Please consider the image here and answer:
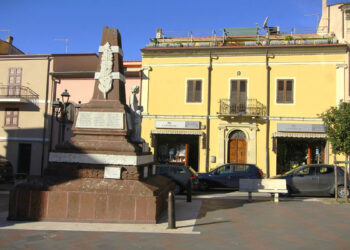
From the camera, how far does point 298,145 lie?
19.9 metres

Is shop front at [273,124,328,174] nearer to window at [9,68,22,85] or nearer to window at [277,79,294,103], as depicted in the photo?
window at [277,79,294,103]

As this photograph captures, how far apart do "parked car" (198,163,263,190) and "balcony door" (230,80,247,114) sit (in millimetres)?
5249

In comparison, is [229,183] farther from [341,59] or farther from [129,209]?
[341,59]

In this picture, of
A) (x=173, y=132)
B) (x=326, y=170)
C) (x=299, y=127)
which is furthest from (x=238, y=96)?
(x=326, y=170)

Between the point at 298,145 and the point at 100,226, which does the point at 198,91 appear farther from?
the point at 100,226

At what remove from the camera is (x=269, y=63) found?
782 inches

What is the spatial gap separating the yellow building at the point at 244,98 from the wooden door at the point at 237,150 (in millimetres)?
57

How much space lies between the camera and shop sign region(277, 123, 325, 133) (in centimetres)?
1889

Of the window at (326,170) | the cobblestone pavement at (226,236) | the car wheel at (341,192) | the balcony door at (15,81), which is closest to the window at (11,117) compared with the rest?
the balcony door at (15,81)

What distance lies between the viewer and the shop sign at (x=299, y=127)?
18.9 m

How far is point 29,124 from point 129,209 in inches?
673

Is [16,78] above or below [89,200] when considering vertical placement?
above

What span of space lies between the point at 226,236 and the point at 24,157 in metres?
18.7

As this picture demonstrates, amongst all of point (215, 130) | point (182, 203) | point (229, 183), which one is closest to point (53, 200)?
point (182, 203)
